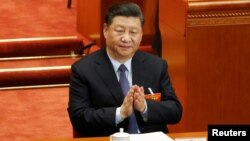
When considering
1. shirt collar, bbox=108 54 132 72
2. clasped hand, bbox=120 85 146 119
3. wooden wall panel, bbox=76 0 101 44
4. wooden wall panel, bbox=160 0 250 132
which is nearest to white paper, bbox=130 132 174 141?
clasped hand, bbox=120 85 146 119

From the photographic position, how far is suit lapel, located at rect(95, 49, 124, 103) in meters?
2.86

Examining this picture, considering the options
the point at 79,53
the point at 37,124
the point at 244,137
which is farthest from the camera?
the point at 79,53

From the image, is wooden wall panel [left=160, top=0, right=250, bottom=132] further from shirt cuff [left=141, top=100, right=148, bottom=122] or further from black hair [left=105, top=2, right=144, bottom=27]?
shirt cuff [left=141, top=100, right=148, bottom=122]

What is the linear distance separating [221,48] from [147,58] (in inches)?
32.6

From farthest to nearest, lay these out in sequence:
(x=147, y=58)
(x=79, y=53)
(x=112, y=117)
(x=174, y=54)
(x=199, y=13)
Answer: (x=79, y=53) → (x=174, y=54) → (x=199, y=13) → (x=147, y=58) → (x=112, y=117)

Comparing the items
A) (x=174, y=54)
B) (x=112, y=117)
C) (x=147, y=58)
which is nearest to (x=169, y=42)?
(x=174, y=54)

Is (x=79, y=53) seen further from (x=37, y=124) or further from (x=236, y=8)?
(x=236, y=8)

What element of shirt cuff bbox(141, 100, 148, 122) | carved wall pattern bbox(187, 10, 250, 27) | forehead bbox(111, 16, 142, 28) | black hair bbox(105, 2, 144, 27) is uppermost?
black hair bbox(105, 2, 144, 27)

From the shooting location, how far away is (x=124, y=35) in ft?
9.34

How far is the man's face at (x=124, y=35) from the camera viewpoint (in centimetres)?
284

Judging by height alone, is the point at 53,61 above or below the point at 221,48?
below

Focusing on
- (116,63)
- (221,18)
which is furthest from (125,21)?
(221,18)

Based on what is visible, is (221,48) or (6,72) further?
(6,72)

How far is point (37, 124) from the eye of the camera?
4355mm
